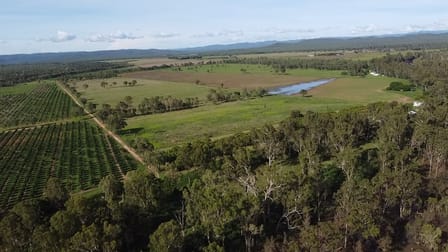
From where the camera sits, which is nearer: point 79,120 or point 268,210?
point 268,210

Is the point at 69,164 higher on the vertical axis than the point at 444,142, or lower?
lower

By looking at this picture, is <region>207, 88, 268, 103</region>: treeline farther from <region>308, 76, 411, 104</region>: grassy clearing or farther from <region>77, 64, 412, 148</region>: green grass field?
<region>308, 76, 411, 104</region>: grassy clearing

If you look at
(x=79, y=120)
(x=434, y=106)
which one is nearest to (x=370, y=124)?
(x=434, y=106)

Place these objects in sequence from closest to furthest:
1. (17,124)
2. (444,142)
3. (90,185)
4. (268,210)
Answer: (268,210), (444,142), (90,185), (17,124)

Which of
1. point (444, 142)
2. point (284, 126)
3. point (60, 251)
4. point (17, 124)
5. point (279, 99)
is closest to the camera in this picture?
point (60, 251)

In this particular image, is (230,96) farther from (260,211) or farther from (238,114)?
(260,211)

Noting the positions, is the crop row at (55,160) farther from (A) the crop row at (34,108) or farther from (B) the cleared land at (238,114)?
(A) the crop row at (34,108)

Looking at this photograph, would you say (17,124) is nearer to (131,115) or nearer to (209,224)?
(131,115)
